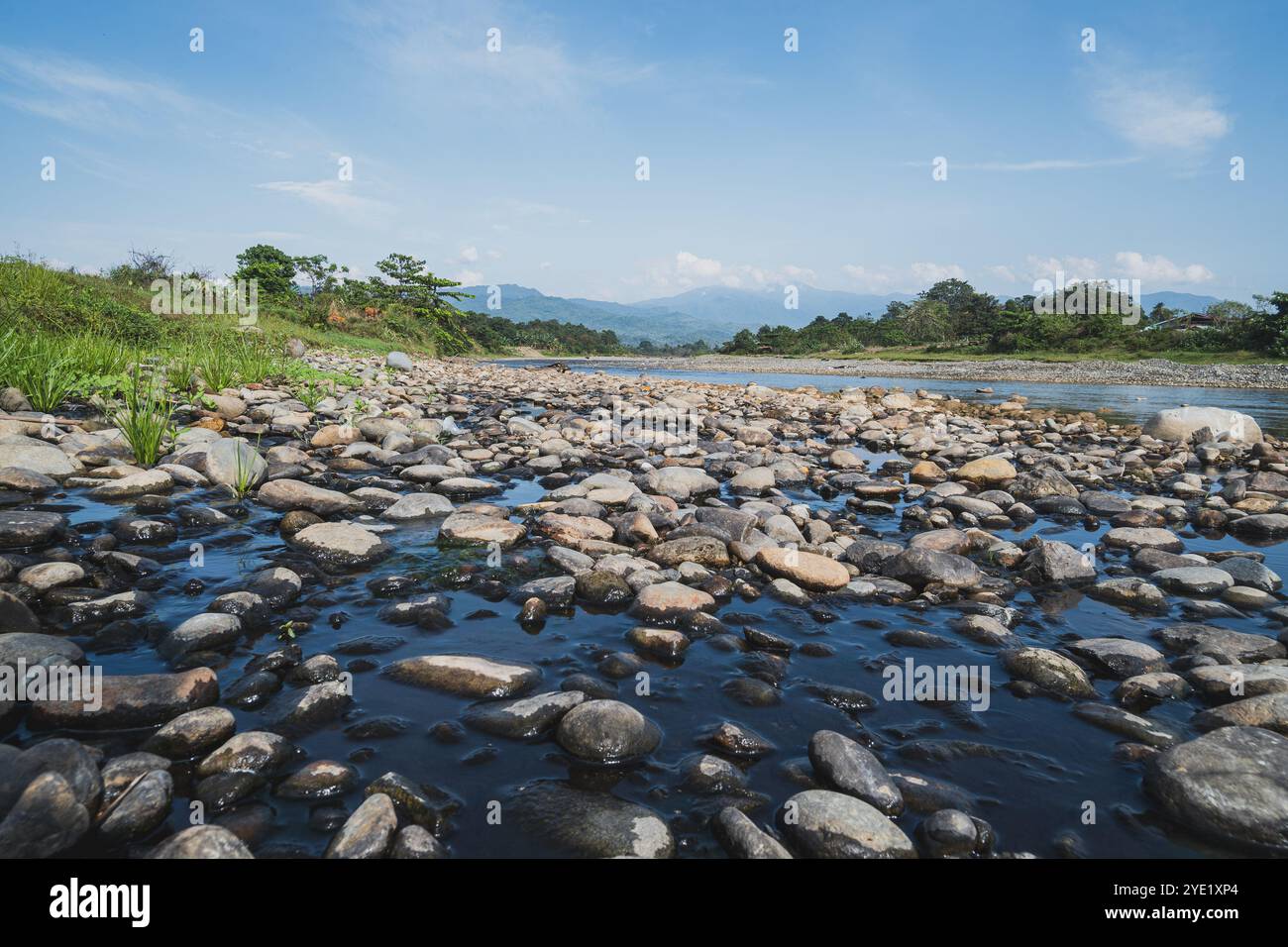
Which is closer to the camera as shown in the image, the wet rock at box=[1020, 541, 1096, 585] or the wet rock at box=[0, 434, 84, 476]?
the wet rock at box=[1020, 541, 1096, 585]

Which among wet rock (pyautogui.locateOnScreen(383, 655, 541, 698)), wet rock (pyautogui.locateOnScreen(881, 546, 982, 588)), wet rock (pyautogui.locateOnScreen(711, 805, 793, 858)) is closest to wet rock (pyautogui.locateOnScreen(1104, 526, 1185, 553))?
wet rock (pyautogui.locateOnScreen(881, 546, 982, 588))

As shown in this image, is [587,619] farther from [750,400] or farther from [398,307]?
[398,307]

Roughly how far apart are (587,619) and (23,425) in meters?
8.35

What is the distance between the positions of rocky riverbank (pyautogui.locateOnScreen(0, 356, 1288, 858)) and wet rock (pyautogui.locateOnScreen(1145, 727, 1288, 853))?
0.04 ft

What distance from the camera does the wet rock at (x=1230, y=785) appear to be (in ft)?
8.95

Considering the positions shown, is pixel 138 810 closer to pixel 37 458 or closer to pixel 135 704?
pixel 135 704

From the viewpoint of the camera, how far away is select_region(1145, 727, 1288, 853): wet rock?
8.95ft

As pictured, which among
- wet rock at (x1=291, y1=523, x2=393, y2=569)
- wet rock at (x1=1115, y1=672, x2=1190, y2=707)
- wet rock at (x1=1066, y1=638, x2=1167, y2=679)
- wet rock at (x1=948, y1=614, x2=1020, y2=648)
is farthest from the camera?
wet rock at (x1=291, y1=523, x2=393, y2=569)

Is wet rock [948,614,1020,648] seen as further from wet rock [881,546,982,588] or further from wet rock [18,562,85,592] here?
wet rock [18,562,85,592]

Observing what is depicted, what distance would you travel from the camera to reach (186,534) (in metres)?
5.86

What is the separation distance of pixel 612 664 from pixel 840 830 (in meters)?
1.76

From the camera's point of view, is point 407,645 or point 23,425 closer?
point 407,645
